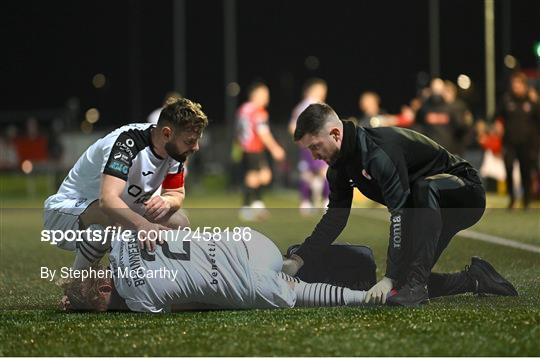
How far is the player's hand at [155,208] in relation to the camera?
6.35 m

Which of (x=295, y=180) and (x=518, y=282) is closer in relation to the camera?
(x=518, y=282)

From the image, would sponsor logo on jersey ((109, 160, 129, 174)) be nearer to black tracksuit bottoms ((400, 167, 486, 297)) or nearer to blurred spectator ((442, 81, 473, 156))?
black tracksuit bottoms ((400, 167, 486, 297))

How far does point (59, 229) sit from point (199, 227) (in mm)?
968

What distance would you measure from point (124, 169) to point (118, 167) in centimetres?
4

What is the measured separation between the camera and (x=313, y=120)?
593 centimetres

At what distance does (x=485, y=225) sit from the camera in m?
11.7

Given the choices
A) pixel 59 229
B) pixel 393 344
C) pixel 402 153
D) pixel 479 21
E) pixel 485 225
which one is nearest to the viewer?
pixel 393 344

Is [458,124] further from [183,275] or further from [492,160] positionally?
[183,275]

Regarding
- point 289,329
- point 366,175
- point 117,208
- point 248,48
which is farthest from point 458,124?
point 248,48

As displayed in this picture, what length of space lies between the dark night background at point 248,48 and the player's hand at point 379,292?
126 feet

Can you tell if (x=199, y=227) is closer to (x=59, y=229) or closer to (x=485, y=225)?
(x=59, y=229)

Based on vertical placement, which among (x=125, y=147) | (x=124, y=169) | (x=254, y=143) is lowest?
(x=254, y=143)

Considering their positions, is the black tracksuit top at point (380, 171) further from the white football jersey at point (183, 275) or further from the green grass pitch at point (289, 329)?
the white football jersey at point (183, 275)

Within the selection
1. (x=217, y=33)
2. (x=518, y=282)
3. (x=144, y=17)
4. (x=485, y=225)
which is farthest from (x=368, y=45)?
(x=518, y=282)
